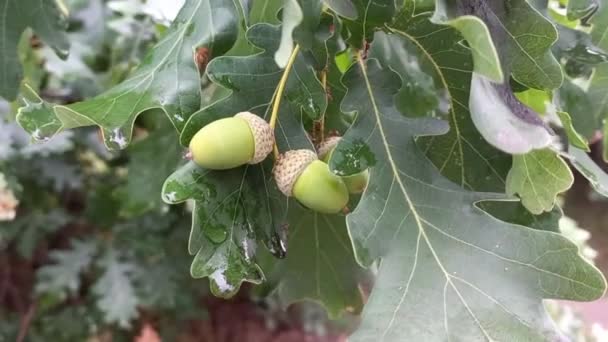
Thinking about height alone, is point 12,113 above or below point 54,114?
below

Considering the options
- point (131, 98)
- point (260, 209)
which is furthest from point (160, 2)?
point (260, 209)

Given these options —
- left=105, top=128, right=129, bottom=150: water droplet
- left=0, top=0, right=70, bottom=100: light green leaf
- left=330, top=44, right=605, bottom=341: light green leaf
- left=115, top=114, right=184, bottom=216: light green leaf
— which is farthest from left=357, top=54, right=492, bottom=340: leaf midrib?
left=115, top=114, right=184, bottom=216: light green leaf

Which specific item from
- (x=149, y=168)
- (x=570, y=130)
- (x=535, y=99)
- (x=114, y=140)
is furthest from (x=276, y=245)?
(x=149, y=168)

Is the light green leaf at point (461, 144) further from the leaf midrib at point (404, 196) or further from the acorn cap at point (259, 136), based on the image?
the acorn cap at point (259, 136)

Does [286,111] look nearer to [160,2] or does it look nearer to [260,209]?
[260,209]

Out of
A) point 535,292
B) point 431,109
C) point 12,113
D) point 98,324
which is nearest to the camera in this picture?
point 535,292

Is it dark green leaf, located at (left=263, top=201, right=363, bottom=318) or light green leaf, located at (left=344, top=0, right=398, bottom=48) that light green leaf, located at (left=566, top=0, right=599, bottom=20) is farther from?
dark green leaf, located at (left=263, top=201, right=363, bottom=318)

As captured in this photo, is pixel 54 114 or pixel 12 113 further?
pixel 12 113
